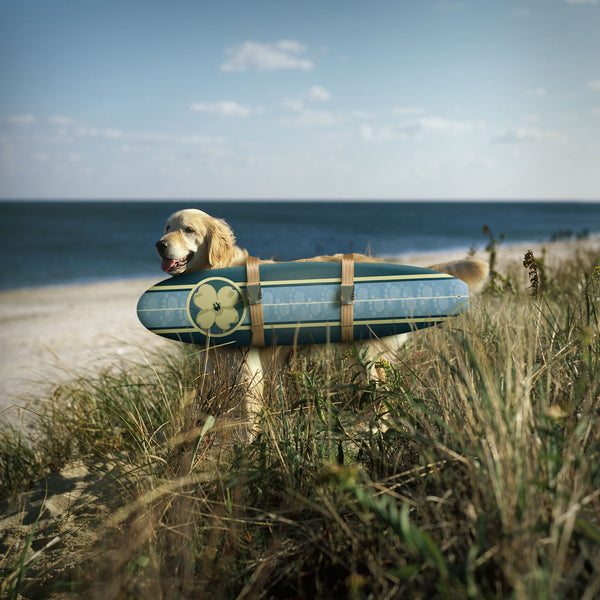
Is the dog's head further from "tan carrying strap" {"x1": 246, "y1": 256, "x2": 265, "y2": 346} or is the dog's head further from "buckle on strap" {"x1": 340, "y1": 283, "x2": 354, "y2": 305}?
"buckle on strap" {"x1": 340, "y1": 283, "x2": 354, "y2": 305}

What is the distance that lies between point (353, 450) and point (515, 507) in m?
1.31

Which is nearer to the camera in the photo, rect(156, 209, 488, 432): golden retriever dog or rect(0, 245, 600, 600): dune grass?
rect(0, 245, 600, 600): dune grass

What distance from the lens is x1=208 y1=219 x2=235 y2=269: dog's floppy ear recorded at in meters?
3.25

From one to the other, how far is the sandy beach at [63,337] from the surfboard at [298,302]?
Answer: 0.47m

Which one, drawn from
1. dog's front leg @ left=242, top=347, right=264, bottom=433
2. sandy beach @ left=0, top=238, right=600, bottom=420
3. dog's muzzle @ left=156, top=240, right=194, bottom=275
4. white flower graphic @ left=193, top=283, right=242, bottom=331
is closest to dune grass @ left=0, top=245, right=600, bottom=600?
dog's front leg @ left=242, top=347, right=264, bottom=433

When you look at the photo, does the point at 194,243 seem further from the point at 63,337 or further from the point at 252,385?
the point at 63,337

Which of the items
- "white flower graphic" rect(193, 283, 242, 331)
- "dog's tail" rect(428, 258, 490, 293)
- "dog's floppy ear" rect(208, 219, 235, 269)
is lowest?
"white flower graphic" rect(193, 283, 242, 331)

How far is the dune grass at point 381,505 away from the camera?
4.33 ft

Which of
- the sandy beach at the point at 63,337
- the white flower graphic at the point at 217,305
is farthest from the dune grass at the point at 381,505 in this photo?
the sandy beach at the point at 63,337

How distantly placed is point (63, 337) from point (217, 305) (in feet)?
20.7

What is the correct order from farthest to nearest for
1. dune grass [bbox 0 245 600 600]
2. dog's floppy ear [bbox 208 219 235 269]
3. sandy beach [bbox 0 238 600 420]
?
sandy beach [bbox 0 238 600 420], dog's floppy ear [bbox 208 219 235 269], dune grass [bbox 0 245 600 600]

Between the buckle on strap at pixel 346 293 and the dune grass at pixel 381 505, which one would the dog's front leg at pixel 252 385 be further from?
the buckle on strap at pixel 346 293

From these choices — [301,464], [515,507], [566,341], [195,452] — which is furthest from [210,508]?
[566,341]

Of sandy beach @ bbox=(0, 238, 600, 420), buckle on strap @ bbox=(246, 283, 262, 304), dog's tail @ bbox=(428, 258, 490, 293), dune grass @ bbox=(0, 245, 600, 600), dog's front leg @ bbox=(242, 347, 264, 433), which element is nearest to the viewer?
dune grass @ bbox=(0, 245, 600, 600)
